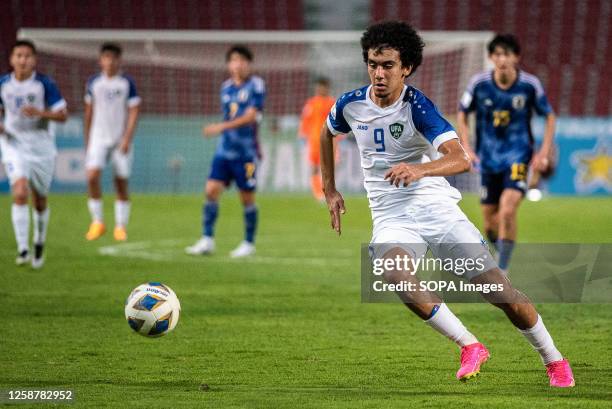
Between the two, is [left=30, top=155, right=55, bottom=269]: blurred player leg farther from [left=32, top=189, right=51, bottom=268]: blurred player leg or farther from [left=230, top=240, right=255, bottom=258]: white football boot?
[left=230, top=240, right=255, bottom=258]: white football boot

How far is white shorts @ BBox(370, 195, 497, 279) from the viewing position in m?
5.41

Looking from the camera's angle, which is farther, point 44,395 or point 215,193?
point 215,193

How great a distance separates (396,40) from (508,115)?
4.31m

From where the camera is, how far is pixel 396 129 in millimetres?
5527

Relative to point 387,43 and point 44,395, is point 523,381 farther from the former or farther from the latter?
point 44,395

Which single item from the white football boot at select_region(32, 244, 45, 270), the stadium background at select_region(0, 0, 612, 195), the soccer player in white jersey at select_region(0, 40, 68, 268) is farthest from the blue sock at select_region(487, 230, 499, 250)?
the stadium background at select_region(0, 0, 612, 195)

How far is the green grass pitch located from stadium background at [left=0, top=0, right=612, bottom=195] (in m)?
8.87

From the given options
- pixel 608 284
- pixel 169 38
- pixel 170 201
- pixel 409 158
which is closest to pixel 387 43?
pixel 409 158

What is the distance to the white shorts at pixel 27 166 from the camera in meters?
10.5

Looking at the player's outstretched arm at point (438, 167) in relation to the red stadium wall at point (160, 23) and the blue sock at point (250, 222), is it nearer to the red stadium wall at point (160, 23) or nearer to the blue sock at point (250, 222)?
the blue sock at point (250, 222)

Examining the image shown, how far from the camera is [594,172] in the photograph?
77.7 ft

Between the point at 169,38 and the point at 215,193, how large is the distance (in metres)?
7.73

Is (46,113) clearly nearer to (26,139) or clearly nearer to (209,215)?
(26,139)

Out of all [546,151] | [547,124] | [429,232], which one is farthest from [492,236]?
[429,232]
